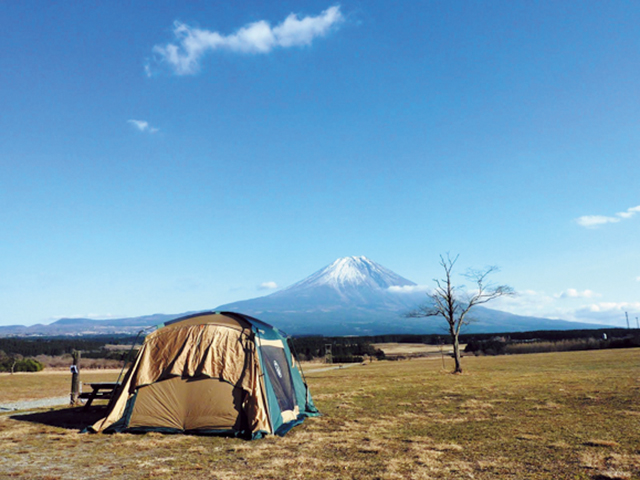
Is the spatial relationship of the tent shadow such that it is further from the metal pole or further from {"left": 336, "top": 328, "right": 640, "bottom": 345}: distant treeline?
{"left": 336, "top": 328, "right": 640, "bottom": 345}: distant treeline

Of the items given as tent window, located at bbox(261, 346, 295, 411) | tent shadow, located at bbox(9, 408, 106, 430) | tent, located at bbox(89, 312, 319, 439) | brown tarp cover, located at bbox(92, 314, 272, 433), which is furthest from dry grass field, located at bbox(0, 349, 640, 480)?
tent window, located at bbox(261, 346, 295, 411)

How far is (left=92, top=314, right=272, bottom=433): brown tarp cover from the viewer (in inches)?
426

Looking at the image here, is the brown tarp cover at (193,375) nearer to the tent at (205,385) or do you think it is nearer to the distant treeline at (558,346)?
the tent at (205,385)

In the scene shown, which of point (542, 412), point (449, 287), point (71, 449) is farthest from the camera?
point (449, 287)

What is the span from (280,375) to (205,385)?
1.94m

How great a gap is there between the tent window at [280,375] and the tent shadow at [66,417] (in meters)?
4.72

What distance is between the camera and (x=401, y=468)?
7.40m

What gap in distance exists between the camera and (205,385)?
11094 millimetres

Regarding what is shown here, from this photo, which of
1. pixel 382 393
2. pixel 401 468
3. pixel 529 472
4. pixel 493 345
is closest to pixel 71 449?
pixel 401 468

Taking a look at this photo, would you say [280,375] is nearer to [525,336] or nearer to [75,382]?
[75,382]

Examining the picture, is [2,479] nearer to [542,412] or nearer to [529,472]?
[529,472]

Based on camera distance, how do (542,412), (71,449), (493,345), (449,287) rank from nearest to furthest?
1. (71,449)
2. (542,412)
3. (449,287)
4. (493,345)

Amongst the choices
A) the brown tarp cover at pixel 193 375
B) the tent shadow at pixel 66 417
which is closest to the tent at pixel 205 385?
the brown tarp cover at pixel 193 375

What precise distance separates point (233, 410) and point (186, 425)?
1174 millimetres
